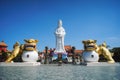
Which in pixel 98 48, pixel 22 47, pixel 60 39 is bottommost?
pixel 98 48

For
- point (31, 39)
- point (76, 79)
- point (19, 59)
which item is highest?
point (31, 39)

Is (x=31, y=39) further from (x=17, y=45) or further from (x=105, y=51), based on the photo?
(x=105, y=51)

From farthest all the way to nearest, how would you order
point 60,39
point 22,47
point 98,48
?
point 60,39, point 22,47, point 98,48

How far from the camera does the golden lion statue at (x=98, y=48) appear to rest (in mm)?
42031

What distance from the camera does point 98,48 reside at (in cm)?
4341

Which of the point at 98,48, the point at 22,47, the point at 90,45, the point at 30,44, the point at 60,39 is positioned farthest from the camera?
the point at 60,39

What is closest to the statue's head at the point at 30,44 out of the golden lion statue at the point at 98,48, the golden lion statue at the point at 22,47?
the golden lion statue at the point at 22,47

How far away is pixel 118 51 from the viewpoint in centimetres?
5231

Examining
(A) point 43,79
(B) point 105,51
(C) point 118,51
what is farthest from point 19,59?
(A) point 43,79

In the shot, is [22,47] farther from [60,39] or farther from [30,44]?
[60,39]

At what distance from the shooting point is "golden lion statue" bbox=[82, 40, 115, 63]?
42031mm

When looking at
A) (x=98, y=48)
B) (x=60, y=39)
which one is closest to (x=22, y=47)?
(x=98, y=48)

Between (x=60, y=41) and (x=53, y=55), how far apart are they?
Result: 467cm

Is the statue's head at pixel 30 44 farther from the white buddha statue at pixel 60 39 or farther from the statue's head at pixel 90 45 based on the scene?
the white buddha statue at pixel 60 39
